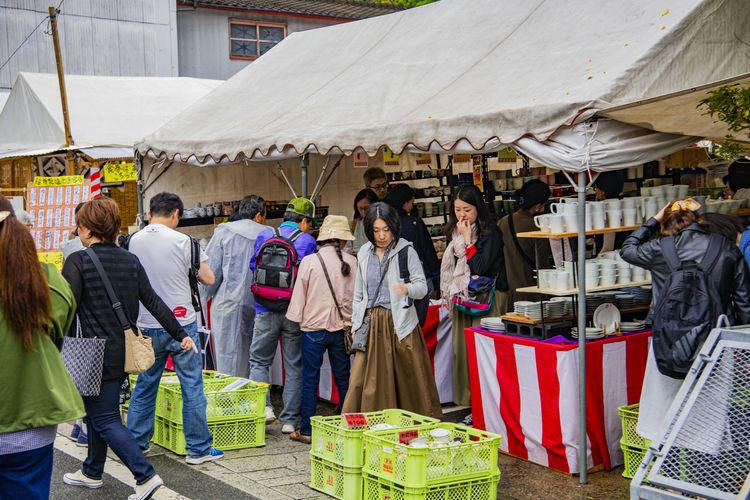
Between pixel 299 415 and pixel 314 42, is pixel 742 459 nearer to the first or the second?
pixel 299 415

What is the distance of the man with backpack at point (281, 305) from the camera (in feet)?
24.6

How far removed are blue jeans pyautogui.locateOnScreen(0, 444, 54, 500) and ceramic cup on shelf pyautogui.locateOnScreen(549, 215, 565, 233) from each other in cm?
373

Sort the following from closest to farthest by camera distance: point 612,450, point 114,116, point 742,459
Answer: point 742,459, point 612,450, point 114,116

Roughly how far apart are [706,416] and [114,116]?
15929 millimetres

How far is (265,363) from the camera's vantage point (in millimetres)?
7855

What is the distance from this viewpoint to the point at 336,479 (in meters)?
5.82

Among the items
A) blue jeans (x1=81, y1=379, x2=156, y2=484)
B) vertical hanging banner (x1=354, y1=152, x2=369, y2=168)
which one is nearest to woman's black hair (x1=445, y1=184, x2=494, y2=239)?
blue jeans (x1=81, y1=379, x2=156, y2=484)

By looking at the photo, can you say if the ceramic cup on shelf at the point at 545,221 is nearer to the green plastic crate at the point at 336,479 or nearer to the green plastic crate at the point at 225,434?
the green plastic crate at the point at 336,479

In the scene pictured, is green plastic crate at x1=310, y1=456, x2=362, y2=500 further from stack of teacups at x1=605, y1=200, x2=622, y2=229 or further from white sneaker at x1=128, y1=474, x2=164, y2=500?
stack of teacups at x1=605, y1=200, x2=622, y2=229

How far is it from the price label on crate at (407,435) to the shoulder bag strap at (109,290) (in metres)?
1.88

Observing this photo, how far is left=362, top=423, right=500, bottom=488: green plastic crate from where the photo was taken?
5094 mm

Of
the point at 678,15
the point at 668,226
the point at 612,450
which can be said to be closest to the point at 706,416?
the point at 668,226

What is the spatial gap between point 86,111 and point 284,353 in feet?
39.6

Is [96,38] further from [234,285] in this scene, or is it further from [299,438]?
[299,438]
